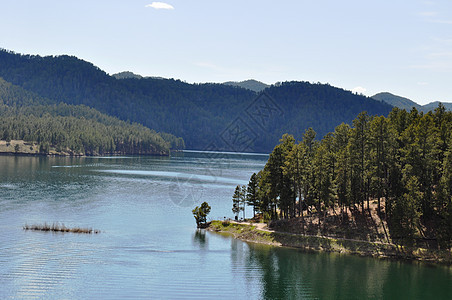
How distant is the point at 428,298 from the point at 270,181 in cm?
4611

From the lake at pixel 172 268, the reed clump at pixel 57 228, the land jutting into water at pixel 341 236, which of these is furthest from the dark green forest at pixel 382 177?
the reed clump at pixel 57 228

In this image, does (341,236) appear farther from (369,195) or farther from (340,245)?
(369,195)

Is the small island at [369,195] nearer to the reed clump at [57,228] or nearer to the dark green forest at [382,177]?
the dark green forest at [382,177]

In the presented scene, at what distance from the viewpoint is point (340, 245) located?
3632 inches

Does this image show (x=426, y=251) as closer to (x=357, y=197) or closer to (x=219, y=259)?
(x=357, y=197)

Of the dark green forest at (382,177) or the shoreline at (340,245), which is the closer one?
the shoreline at (340,245)

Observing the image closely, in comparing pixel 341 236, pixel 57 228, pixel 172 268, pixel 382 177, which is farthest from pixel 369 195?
pixel 57 228

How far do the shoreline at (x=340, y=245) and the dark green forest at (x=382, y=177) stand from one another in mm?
2745

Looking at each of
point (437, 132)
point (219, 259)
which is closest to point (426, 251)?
point (437, 132)

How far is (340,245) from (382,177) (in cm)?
2059

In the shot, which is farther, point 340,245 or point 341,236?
point 341,236

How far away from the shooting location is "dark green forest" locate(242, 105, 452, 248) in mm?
90062

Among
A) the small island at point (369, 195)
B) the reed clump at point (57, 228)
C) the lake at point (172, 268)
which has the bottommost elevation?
the lake at point (172, 268)

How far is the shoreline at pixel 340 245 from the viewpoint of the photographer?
284 ft
